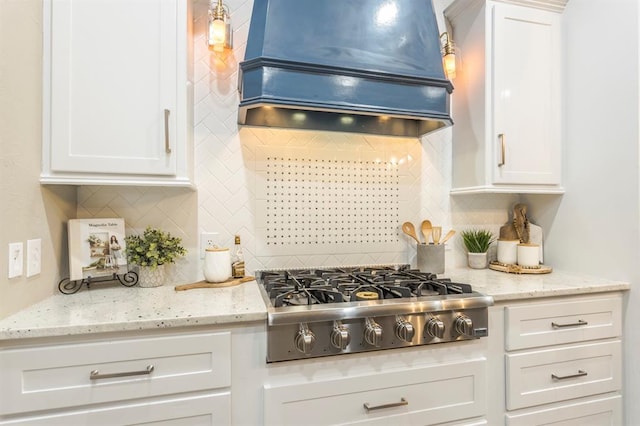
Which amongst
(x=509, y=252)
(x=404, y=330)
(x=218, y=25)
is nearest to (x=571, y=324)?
(x=509, y=252)

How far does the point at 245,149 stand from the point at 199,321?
0.97 m

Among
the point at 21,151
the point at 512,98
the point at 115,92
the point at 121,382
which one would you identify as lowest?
the point at 121,382

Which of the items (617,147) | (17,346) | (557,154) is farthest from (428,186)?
(17,346)

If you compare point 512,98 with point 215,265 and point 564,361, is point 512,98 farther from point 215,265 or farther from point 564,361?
point 215,265

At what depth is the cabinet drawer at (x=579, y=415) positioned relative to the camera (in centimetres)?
149

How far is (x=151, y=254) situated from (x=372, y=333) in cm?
101

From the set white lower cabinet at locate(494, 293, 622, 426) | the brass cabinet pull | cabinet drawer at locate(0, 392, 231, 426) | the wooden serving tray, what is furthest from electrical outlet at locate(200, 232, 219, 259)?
the wooden serving tray

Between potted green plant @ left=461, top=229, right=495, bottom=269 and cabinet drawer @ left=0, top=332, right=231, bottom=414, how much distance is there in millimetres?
1527

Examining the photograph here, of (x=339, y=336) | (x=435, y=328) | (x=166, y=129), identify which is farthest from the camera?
(x=166, y=129)

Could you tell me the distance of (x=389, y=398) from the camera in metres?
1.31

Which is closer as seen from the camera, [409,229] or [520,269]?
[520,269]

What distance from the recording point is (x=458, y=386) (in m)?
1.39

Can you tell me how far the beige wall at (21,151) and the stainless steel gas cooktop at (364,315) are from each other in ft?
2.77

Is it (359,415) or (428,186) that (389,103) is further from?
(359,415)
